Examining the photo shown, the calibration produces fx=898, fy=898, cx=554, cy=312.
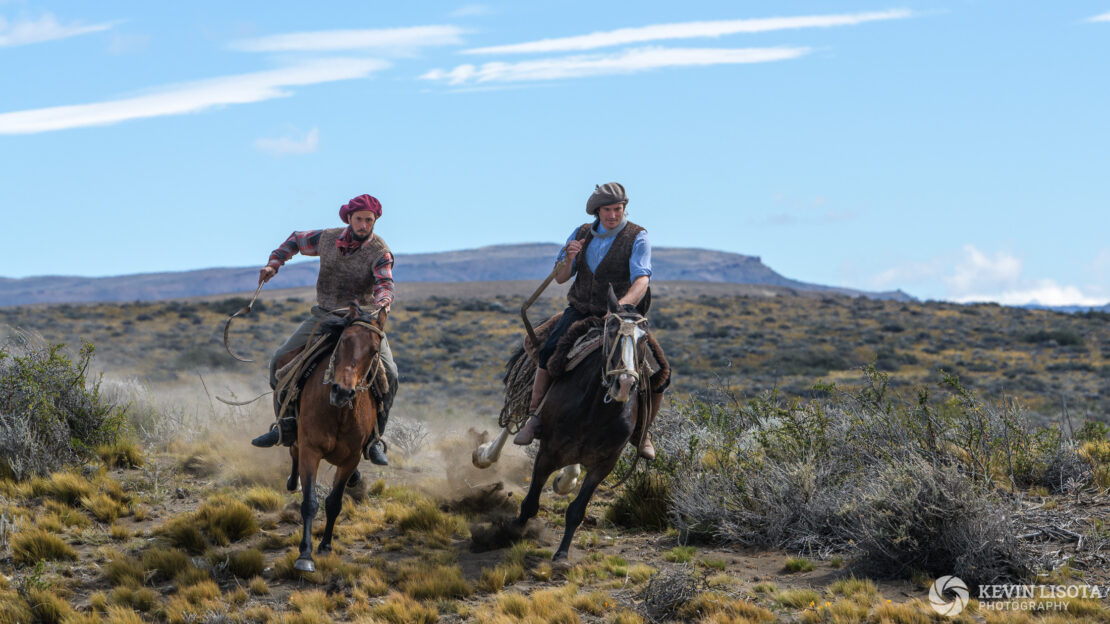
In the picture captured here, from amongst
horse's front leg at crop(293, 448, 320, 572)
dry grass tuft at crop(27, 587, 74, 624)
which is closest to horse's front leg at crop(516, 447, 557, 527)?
horse's front leg at crop(293, 448, 320, 572)

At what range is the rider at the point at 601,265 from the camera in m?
7.59

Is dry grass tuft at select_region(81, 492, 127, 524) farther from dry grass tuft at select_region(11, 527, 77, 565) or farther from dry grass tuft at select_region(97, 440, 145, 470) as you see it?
dry grass tuft at select_region(97, 440, 145, 470)

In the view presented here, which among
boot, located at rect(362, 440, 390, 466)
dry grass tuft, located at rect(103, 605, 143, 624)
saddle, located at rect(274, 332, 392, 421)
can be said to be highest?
saddle, located at rect(274, 332, 392, 421)

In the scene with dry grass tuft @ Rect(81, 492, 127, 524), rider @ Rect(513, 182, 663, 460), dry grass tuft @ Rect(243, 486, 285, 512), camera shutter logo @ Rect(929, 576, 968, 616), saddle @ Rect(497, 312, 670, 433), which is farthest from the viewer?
dry grass tuft @ Rect(243, 486, 285, 512)

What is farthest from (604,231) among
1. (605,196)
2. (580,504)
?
(580,504)

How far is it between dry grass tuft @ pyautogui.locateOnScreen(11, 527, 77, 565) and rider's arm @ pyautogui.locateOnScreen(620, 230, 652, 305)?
4.99 metres

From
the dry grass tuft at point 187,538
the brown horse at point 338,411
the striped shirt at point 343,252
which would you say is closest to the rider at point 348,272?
the striped shirt at point 343,252

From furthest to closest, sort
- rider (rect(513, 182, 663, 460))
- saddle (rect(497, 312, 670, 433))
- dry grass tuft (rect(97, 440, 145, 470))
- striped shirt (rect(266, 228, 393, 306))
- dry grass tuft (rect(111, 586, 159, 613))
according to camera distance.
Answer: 1. dry grass tuft (rect(97, 440, 145, 470))
2. rider (rect(513, 182, 663, 460))
3. striped shirt (rect(266, 228, 393, 306))
4. saddle (rect(497, 312, 670, 433))
5. dry grass tuft (rect(111, 586, 159, 613))

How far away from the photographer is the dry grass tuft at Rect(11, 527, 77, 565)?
7.15m

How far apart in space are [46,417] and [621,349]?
662cm

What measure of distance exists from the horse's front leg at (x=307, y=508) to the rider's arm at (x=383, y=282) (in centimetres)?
137

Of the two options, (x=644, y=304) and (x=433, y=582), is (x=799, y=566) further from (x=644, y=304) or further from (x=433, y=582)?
(x=433, y=582)

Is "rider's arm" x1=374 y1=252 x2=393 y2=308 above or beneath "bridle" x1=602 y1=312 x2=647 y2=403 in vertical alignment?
above

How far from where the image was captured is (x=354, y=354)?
6777mm
